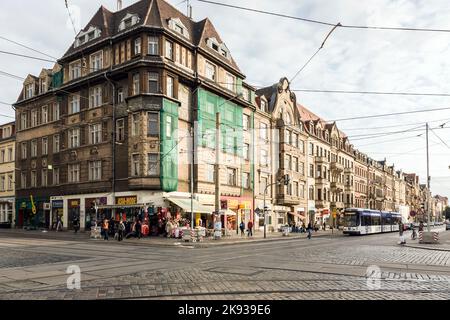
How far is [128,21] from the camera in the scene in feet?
123

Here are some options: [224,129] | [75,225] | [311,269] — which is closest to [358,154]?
[224,129]

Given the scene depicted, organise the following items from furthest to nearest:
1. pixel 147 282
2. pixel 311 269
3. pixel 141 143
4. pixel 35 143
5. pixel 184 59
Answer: pixel 35 143 → pixel 184 59 → pixel 141 143 → pixel 311 269 → pixel 147 282

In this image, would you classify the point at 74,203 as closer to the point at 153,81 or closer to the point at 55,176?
the point at 55,176

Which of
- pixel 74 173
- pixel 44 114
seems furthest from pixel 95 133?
pixel 44 114

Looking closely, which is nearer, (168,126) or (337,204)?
(168,126)

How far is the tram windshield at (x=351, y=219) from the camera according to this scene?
150ft

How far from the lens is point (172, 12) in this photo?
39000mm

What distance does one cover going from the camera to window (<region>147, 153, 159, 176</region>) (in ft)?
112

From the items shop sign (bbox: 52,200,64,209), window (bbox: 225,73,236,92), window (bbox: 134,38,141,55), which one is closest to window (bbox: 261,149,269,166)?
window (bbox: 225,73,236,92)

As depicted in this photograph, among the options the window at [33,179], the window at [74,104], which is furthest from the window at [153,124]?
the window at [33,179]

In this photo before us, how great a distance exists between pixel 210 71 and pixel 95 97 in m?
10.9

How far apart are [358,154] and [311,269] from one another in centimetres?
7982

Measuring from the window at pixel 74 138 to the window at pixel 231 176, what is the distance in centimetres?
1456
